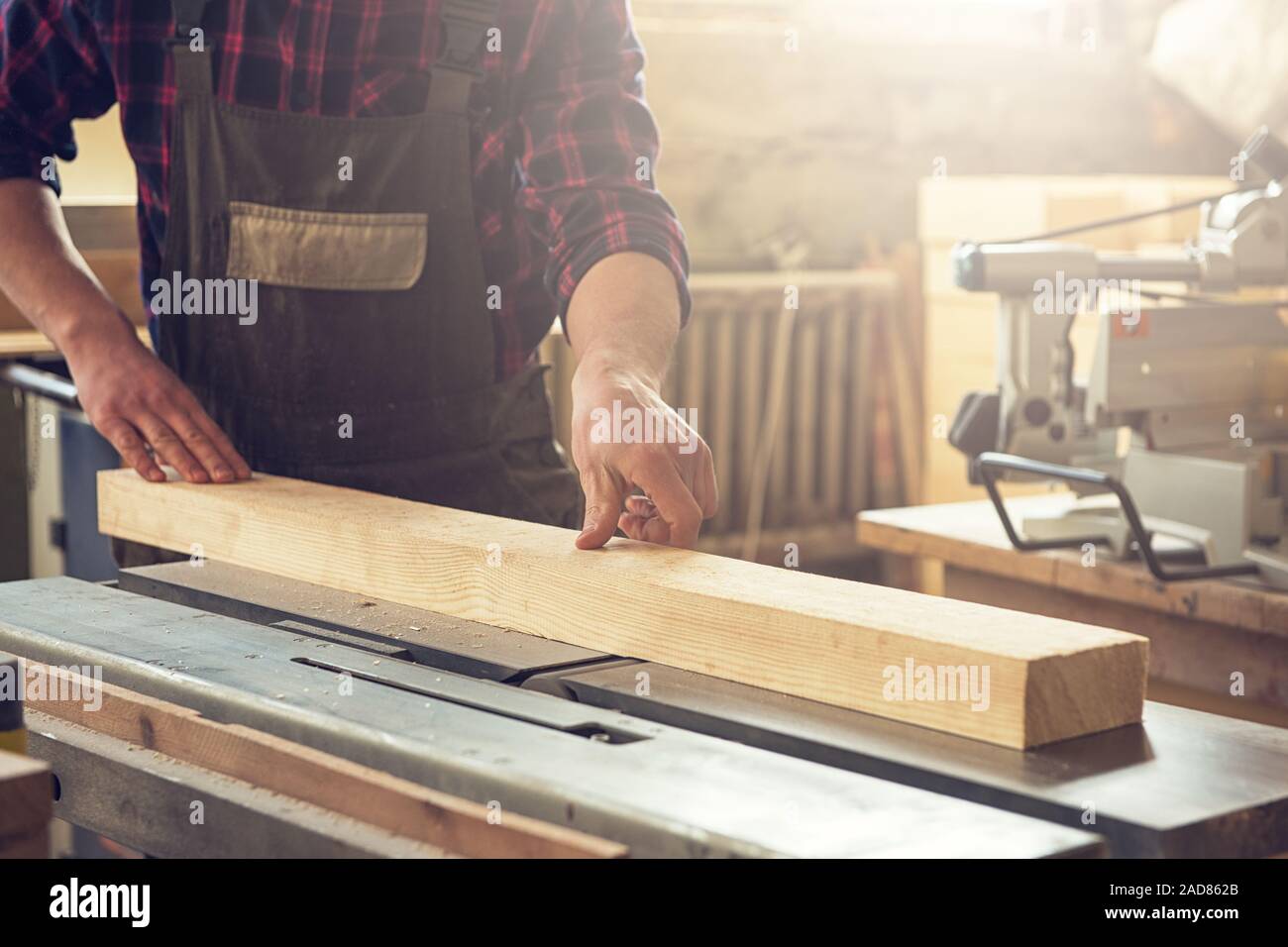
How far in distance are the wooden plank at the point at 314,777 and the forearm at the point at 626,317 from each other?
575 mm

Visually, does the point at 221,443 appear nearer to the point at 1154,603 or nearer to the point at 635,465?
the point at 635,465

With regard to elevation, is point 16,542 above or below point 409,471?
below

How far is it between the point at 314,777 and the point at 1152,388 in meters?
1.62

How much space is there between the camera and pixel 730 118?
14.6 ft

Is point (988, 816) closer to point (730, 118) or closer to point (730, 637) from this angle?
point (730, 637)

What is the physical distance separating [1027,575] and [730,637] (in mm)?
1317

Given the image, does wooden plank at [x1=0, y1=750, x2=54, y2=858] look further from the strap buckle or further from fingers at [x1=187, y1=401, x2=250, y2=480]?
the strap buckle

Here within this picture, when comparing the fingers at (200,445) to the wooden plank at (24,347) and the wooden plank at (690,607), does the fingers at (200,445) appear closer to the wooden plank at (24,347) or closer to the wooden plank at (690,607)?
the wooden plank at (690,607)

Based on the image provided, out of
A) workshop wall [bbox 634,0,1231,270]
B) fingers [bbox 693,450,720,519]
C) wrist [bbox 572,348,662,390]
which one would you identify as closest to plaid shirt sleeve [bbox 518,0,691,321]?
wrist [bbox 572,348,662,390]

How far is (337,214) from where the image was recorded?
5.66 feet

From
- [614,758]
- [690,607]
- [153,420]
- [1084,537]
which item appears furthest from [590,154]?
[1084,537]

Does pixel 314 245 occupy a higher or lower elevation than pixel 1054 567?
higher

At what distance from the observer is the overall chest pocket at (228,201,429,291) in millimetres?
1721

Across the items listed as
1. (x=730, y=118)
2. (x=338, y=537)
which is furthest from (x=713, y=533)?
(x=338, y=537)
